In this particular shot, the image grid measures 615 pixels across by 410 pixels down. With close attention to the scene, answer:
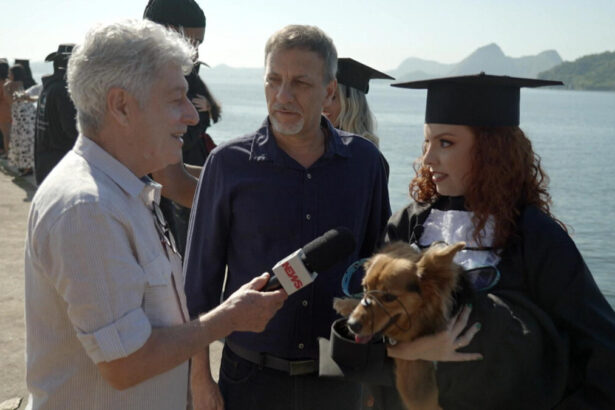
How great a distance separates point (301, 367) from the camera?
325 centimetres

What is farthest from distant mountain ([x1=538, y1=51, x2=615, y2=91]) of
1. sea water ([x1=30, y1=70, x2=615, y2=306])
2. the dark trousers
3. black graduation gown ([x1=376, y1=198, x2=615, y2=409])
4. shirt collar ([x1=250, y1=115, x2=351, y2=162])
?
black graduation gown ([x1=376, y1=198, x2=615, y2=409])

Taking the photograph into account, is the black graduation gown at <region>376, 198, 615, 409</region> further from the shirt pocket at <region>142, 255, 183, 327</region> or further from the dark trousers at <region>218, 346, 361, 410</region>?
the shirt pocket at <region>142, 255, 183, 327</region>

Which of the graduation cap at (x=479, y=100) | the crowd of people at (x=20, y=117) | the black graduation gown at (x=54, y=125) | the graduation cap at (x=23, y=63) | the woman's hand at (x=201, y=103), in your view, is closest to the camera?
the graduation cap at (x=479, y=100)

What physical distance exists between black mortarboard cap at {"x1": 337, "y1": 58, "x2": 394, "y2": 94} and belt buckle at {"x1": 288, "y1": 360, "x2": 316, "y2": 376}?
2567 millimetres

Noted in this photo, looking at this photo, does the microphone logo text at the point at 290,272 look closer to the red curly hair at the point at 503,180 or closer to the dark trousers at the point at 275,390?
the red curly hair at the point at 503,180

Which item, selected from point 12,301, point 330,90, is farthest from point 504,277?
point 12,301

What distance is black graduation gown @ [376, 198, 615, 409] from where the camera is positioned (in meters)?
2.46

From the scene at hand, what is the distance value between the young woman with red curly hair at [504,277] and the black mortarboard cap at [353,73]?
2.31m

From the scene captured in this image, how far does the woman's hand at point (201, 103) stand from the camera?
17.9ft

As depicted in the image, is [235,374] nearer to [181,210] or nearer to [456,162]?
[456,162]

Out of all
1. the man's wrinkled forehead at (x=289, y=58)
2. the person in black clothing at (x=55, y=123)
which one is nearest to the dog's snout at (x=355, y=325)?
the man's wrinkled forehead at (x=289, y=58)

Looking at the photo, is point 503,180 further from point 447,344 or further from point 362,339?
point 362,339

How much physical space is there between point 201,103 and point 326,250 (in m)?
3.14

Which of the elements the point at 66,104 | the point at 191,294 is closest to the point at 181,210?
the point at 66,104
